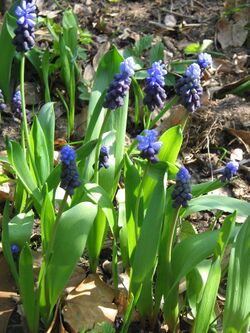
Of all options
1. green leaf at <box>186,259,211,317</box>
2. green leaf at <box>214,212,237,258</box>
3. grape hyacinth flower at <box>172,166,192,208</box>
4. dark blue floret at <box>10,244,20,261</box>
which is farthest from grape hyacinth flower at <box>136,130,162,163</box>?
dark blue floret at <box>10,244,20,261</box>

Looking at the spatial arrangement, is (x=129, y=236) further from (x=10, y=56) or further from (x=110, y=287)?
(x=10, y=56)

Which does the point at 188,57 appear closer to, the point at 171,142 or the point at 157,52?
the point at 157,52

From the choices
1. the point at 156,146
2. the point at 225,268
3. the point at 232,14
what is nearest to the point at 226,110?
the point at 232,14

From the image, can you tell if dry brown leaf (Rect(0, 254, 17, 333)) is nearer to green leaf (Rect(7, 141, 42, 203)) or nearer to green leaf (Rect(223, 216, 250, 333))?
green leaf (Rect(7, 141, 42, 203))

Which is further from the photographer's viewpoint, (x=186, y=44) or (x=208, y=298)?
(x=186, y=44)

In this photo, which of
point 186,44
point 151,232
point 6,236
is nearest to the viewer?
point 151,232

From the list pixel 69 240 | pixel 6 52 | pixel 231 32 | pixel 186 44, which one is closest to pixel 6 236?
pixel 69 240
